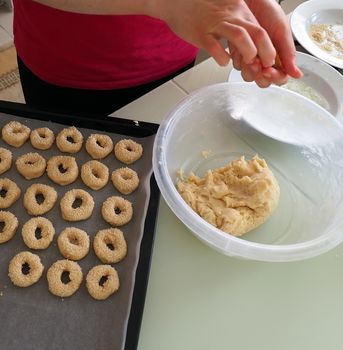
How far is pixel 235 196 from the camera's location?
83 cm

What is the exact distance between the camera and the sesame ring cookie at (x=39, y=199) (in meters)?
0.82

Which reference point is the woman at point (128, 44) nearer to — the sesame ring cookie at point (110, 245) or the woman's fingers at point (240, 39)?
the woman's fingers at point (240, 39)

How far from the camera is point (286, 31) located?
0.72 m

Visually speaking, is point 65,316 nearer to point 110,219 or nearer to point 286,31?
point 110,219

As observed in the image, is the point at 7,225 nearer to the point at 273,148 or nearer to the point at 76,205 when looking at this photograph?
the point at 76,205

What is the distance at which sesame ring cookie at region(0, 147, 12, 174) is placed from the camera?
867 mm

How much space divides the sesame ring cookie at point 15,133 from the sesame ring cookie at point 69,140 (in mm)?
68

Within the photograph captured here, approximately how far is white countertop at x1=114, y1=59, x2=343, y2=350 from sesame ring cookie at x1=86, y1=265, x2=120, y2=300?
0.06 m

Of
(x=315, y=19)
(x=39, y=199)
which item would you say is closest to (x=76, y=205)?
(x=39, y=199)

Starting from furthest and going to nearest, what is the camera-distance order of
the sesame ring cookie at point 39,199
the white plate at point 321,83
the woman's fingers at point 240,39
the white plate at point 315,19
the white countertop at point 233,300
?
the white plate at point 315,19
the white plate at point 321,83
the sesame ring cookie at point 39,199
the white countertop at point 233,300
the woman's fingers at point 240,39

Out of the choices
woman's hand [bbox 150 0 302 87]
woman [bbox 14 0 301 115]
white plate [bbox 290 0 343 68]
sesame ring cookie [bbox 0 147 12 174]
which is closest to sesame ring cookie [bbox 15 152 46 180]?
sesame ring cookie [bbox 0 147 12 174]

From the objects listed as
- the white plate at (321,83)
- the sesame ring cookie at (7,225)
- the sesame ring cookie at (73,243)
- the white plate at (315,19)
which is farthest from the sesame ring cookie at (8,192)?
the white plate at (315,19)

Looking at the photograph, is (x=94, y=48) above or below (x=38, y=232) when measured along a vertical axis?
above

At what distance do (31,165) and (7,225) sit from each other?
0.13 m
